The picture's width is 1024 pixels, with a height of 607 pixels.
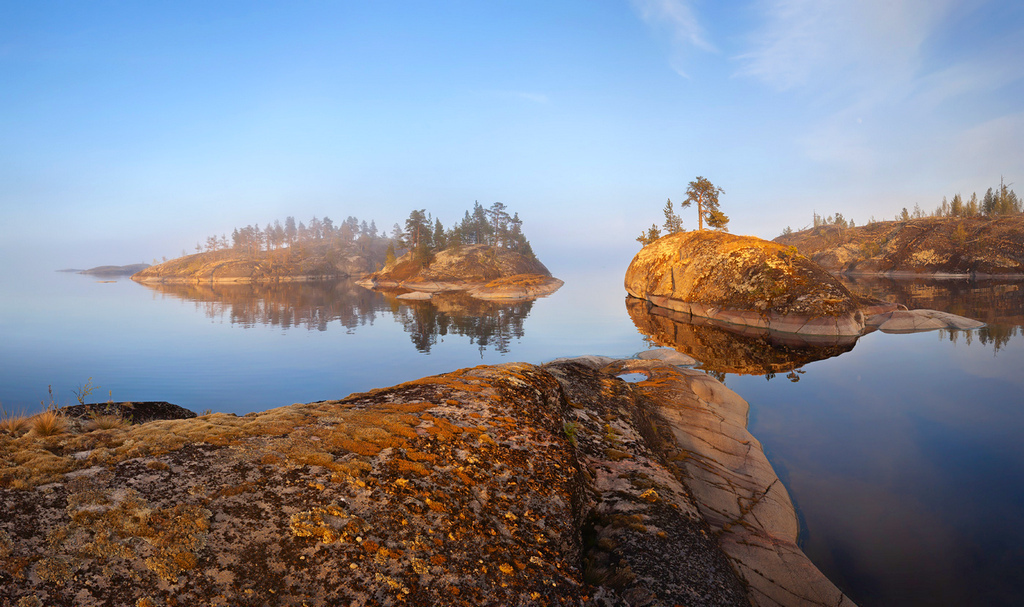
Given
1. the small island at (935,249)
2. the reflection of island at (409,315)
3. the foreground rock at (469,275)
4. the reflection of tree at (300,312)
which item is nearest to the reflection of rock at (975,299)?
the small island at (935,249)

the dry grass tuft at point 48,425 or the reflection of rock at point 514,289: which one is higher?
the dry grass tuft at point 48,425

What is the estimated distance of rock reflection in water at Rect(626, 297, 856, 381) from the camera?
2564 centimetres

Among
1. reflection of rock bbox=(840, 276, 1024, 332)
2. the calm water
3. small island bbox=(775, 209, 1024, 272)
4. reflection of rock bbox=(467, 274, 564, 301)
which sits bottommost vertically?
the calm water

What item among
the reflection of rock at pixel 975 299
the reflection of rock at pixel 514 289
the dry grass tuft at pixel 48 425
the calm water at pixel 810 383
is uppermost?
the dry grass tuft at pixel 48 425

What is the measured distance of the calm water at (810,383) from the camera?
32.6ft

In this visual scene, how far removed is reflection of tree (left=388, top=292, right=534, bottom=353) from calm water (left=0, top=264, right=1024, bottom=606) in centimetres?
48

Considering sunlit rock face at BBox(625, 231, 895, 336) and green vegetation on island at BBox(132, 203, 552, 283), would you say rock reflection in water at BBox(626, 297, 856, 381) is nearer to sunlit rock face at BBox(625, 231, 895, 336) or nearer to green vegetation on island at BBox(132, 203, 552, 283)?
sunlit rock face at BBox(625, 231, 895, 336)

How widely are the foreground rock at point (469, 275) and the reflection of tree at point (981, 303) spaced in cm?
5552

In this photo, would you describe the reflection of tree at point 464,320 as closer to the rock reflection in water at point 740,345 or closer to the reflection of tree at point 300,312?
the reflection of tree at point 300,312

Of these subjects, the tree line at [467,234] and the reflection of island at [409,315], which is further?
the tree line at [467,234]

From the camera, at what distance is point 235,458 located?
5715mm

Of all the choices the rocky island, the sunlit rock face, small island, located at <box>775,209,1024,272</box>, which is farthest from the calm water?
small island, located at <box>775,209,1024,272</box>

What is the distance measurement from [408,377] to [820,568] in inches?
834

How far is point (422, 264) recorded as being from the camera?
9881cm
